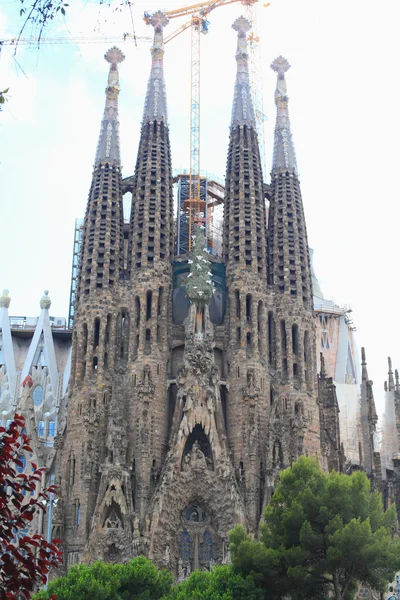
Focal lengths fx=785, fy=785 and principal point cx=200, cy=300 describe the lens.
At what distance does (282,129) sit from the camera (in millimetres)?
47625

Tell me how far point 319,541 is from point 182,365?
47.8 feet

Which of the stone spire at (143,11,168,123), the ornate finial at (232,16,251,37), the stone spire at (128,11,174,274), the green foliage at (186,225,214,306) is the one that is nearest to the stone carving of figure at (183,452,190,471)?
the green foliage at (186,225,214,306)

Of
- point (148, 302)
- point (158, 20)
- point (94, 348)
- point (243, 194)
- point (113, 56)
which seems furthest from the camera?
point (158, 20)

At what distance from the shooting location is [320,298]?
196 feet

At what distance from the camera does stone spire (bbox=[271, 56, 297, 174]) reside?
4656cm

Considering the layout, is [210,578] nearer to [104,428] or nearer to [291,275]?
[104,428]

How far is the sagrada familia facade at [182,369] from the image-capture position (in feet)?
119

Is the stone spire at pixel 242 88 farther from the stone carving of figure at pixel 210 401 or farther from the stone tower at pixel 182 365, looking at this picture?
the stone carving of figure at pixel 210 401

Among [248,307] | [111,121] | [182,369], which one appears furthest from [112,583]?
[111,121]

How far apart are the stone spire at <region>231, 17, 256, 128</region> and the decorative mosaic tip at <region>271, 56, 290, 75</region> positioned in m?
2.02

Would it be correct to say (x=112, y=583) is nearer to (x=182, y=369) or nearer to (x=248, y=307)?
(x=182, y=369)

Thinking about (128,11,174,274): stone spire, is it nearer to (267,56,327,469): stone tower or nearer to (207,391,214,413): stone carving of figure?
(267,56,327,469): stone tower

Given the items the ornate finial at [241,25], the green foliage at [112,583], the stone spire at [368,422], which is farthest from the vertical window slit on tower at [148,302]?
the ornate finial at [241,25]

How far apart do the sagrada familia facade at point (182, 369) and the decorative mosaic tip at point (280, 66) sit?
3073mm
